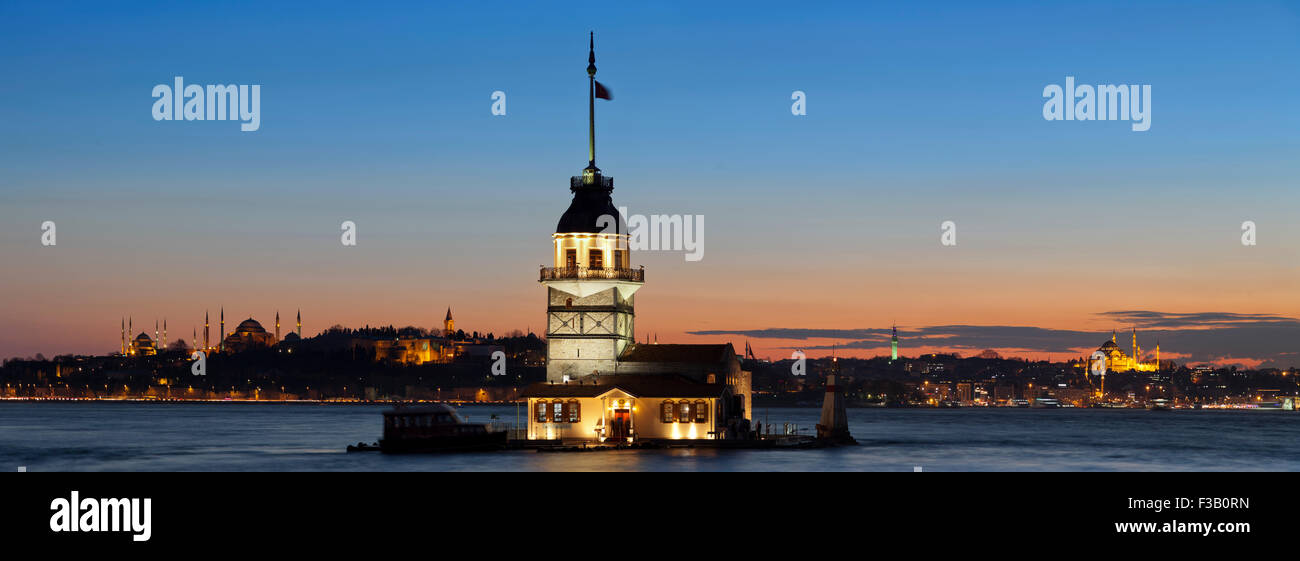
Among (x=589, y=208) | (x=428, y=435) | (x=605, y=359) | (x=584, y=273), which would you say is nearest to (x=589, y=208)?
(x=589, y=208)

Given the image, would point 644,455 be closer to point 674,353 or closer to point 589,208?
point 674,353

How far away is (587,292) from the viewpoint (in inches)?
2982

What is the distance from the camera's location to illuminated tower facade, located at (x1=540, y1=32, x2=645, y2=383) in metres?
75.6

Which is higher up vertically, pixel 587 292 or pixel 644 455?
pixel 587 292

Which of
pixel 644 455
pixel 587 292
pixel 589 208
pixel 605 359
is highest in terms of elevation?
pixel 589 208

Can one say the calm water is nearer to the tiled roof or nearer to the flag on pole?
the tiled roof

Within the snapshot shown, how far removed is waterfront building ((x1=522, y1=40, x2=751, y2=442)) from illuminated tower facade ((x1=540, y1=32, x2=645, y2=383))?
5 centimetres

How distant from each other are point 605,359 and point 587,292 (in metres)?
3.64

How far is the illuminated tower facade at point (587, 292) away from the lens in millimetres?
75625

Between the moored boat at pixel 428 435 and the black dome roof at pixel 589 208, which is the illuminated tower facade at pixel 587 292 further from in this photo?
the moored boat at pixel 428 435

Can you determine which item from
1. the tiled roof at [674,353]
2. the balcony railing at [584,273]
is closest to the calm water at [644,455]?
the tiled roof at [674,353]

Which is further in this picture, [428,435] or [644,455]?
[428,435]
